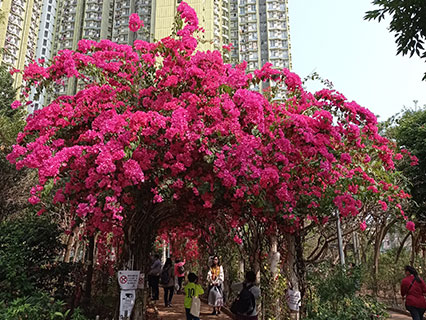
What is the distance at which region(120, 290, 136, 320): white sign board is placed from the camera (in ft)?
19.5

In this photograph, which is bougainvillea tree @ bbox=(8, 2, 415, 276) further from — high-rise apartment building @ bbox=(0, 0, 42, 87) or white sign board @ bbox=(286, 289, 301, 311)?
high-rise apartment building @ bbox=(0, 0, 42, 87)

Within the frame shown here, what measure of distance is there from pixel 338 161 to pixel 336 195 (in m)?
0.61

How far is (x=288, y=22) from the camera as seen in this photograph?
5638 cm

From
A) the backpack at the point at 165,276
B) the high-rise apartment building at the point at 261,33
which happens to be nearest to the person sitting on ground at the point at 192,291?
the backpack at the point at 165,276

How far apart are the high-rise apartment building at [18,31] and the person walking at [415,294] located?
4225cm

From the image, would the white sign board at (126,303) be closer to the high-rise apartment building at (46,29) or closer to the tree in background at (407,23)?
the tree in background at (407,23)

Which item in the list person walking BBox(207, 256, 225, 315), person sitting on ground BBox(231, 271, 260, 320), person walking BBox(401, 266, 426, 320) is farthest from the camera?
person walking BBox(207, 256, 225, 315)

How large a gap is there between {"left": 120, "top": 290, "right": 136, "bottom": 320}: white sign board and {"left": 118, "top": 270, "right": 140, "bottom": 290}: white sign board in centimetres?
9

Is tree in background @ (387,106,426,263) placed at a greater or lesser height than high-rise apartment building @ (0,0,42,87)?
lesser

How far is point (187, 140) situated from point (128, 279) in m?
2.84

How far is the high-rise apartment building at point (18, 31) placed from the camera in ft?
129

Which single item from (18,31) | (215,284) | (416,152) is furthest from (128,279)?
(18,31)

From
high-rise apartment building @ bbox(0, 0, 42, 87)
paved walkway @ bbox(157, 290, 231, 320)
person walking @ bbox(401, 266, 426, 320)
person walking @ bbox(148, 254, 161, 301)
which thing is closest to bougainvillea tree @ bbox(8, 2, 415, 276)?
person walking @ bbox(401, 266, 426, 320)

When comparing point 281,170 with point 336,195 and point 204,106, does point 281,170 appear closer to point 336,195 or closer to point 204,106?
point 336,195
